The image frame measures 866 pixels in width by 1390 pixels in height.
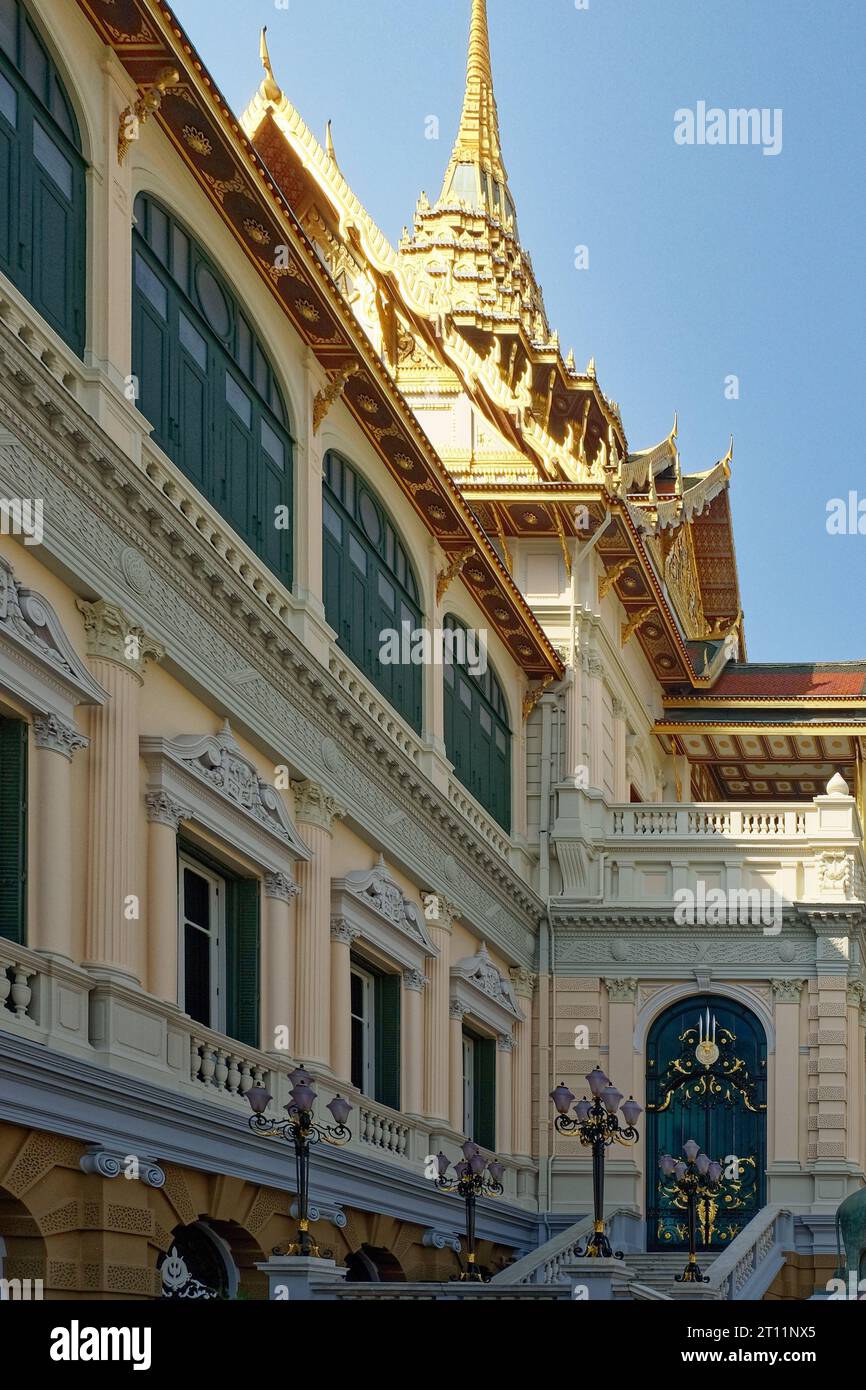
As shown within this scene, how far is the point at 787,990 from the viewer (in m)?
36.9

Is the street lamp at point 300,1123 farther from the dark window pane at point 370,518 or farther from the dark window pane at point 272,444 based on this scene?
the dark window pane at point 370,518

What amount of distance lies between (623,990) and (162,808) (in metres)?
17.3

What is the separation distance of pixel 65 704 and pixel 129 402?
307cm

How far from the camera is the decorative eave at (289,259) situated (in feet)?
69.7

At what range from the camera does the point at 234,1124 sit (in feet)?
72.2

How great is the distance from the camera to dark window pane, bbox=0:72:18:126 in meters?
19.1

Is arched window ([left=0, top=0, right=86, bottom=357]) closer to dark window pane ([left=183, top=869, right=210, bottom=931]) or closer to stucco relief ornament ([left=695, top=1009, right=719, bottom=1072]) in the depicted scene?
dark window pane ([left=183, top=869, right=210, bottom=931])

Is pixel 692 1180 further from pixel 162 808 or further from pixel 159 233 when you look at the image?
pixel 159 233

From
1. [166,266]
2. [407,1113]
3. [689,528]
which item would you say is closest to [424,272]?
[689,528]

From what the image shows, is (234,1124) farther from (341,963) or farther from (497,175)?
(497,175)

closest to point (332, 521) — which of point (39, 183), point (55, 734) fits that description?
point (39, 183)

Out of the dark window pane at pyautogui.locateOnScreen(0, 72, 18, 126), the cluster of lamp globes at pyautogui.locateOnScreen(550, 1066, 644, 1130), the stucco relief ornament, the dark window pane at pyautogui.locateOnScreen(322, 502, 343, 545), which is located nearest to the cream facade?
the dark window pane at pyautogui.locateOnScreen(322, 502, 343, 545)

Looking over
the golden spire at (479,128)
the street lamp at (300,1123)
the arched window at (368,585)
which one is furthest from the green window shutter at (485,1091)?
the golden spire at (479,128)

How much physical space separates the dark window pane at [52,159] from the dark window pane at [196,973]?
694cm
